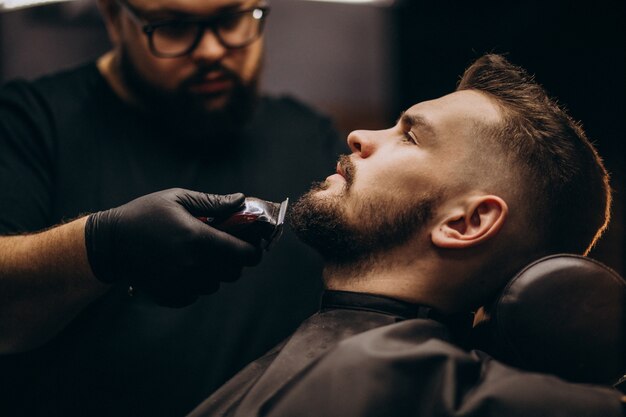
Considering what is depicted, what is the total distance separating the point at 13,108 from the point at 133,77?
0.40 meters

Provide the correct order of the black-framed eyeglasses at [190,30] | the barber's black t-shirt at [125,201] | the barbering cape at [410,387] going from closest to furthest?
the barbering cape at [410,387] → the barber's black t-shirt at [125,201] → the black-framed eyeglasses at [190,30]

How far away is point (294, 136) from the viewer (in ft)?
7.35

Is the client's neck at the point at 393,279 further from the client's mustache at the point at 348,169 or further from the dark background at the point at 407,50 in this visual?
the dark background at the point at 407,50

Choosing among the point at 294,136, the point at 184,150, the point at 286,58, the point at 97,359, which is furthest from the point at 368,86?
the point at 97,359

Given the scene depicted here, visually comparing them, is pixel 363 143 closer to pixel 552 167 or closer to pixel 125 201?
pixel 552 167

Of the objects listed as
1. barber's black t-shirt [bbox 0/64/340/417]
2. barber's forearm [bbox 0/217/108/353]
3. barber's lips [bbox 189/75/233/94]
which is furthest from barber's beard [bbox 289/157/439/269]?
barber's lips [bbox 189/75/233/94]

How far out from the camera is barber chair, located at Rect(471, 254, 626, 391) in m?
1.38

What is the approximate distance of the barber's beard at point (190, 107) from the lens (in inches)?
82.4

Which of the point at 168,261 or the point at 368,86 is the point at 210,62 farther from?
the point at 368,86

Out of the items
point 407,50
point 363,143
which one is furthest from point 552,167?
point 407,50

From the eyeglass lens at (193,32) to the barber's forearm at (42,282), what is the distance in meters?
0.71

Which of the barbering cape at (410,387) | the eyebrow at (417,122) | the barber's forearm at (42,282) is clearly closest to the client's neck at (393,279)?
the barbering cape at (410,387)

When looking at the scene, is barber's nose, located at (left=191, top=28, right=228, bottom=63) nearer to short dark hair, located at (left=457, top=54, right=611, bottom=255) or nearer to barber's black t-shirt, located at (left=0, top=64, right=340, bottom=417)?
barber's black t-shirt, located at (left=0, top=64, right=340, bottom=417)

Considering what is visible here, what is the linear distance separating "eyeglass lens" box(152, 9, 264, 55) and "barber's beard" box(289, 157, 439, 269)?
29.3 inches
